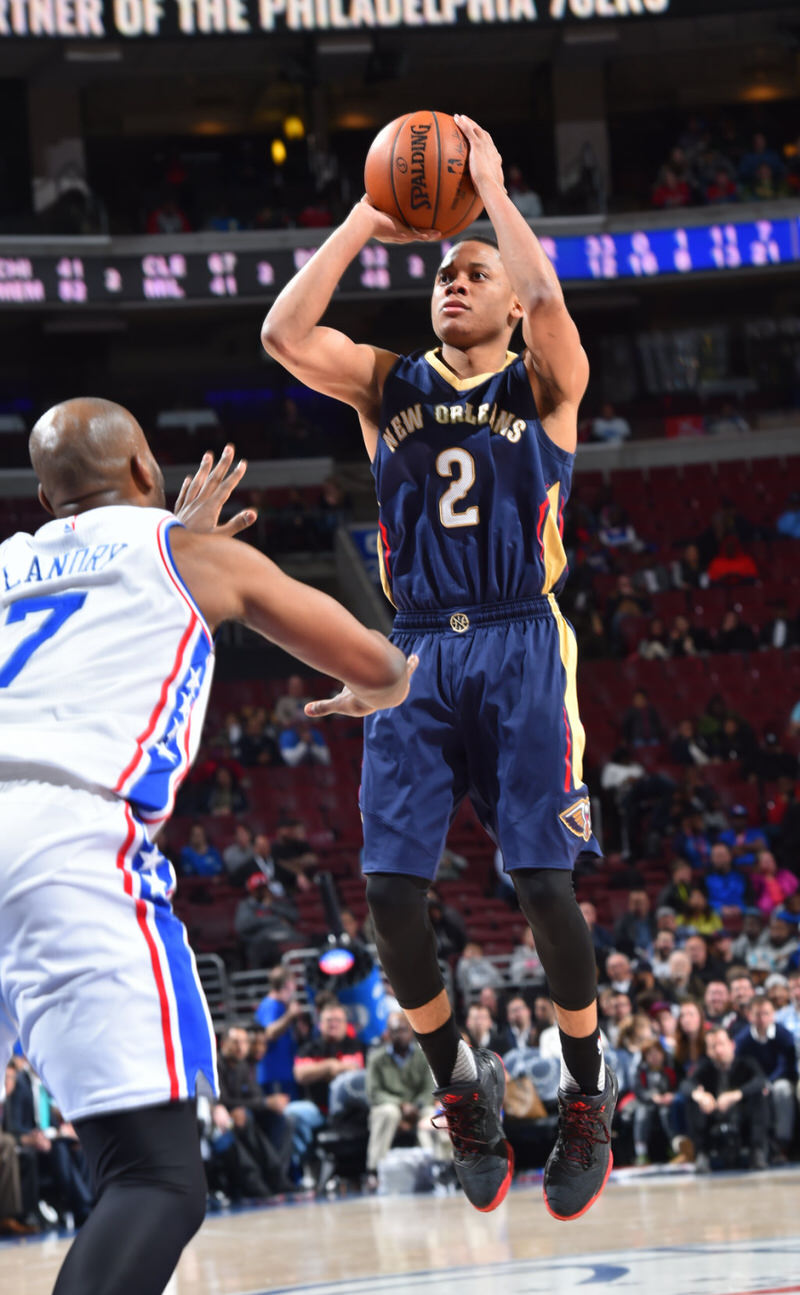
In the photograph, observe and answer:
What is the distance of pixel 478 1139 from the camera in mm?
5105

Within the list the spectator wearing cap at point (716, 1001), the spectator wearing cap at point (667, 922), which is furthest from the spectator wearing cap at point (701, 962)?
the spectator wearing cap at point (667, 922)

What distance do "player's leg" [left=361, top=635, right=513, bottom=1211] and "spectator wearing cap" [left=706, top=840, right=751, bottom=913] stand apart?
10292mm

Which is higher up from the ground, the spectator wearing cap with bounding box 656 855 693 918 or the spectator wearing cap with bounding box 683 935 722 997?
the spectator wearing cap with bounding box 656 855 693 918

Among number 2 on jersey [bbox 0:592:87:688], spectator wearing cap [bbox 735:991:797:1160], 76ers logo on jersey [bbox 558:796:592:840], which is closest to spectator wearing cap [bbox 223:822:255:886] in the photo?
spectator wearing cap [bbox 735:991:797:1160]

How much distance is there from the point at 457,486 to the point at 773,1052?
26.4 ft

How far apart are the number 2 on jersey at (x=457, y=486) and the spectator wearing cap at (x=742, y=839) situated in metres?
11.1

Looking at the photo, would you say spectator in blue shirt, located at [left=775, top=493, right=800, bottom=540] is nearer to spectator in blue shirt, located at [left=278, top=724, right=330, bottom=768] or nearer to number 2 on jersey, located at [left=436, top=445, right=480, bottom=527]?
spectator in blue shirt, located at [left=278, top=724, right=330, bottom=768]

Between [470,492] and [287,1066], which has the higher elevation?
[470,492]

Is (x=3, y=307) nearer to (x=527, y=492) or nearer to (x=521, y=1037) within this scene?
(x=521, y=1037)

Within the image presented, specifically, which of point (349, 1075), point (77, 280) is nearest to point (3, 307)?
point (77, 280)

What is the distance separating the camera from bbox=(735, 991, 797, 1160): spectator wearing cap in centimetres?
1184

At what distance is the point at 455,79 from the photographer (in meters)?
25.3

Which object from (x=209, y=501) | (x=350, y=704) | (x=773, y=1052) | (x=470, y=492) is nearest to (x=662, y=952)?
(x=773, y=1052)

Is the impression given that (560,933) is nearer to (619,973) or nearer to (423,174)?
(423,174)
